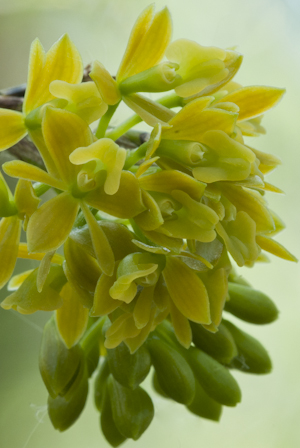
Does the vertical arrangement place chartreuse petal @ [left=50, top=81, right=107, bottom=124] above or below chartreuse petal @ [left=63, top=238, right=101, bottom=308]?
above

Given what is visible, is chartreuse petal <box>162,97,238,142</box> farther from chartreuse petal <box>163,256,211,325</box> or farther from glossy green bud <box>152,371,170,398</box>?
glossy green bud <box>152,371,170,398</box>

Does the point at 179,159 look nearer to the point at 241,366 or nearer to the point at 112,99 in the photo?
the point at 112,99

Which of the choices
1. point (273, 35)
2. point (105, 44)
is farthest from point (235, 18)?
point (105, 44)

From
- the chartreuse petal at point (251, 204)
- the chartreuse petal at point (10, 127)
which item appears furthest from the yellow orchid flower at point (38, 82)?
the chartreuse petal at point (251, 204)

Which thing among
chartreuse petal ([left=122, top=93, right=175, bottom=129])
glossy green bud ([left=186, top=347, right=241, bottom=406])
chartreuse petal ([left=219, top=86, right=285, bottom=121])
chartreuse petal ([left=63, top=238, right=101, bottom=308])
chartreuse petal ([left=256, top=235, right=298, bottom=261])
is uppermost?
chartreuse petal ([left=219, top=86, right=285, bottom=121])

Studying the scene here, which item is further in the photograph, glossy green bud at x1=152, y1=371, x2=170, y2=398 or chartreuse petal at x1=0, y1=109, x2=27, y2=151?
glossy green bud at x1=152, y1=371, x2=170, y2=398

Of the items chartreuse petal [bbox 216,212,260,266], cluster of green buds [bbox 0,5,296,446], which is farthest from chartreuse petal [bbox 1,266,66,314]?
chartreuse petal [bbox 216,212,260,266]

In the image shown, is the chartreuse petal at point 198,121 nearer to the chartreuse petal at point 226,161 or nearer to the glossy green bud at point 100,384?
the chartreuse petal at point 226,161
